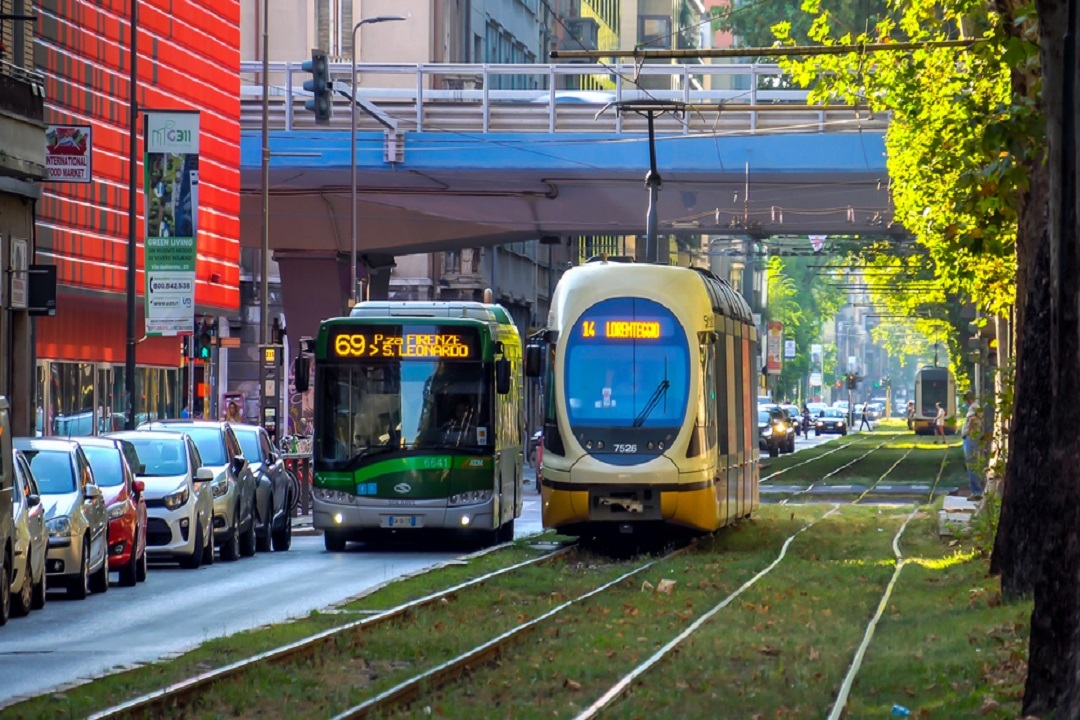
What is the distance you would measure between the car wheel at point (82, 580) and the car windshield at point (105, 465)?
1.80 metres

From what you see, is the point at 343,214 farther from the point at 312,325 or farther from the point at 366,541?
the point at 366,541

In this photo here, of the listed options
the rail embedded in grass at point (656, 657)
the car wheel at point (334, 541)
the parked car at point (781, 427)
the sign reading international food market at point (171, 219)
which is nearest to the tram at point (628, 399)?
the rail embedded in grass at point (656, 657)

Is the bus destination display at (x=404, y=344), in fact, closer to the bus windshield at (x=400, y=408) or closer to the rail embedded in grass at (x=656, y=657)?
the bus windshield at (x=400, y=408)

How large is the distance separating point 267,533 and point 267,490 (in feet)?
2.31

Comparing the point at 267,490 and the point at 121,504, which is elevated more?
the point at 121,504

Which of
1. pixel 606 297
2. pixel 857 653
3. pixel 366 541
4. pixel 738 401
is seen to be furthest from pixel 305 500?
pixel 857 653

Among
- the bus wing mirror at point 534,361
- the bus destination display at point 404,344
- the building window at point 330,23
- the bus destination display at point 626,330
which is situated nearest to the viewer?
the bus wing mirror at point 534,361

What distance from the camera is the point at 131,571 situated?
937 inches

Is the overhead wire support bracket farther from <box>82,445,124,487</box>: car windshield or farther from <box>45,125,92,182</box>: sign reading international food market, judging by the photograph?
<box>45,125,92,182</box>: sign reading international food market

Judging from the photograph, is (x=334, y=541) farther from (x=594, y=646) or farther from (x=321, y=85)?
(x=594, y=646)

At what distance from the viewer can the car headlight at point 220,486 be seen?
2717 centimetres

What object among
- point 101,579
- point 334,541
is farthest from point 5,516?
point 334,541

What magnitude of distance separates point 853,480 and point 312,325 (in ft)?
42.0

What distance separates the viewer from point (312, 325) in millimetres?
53156
